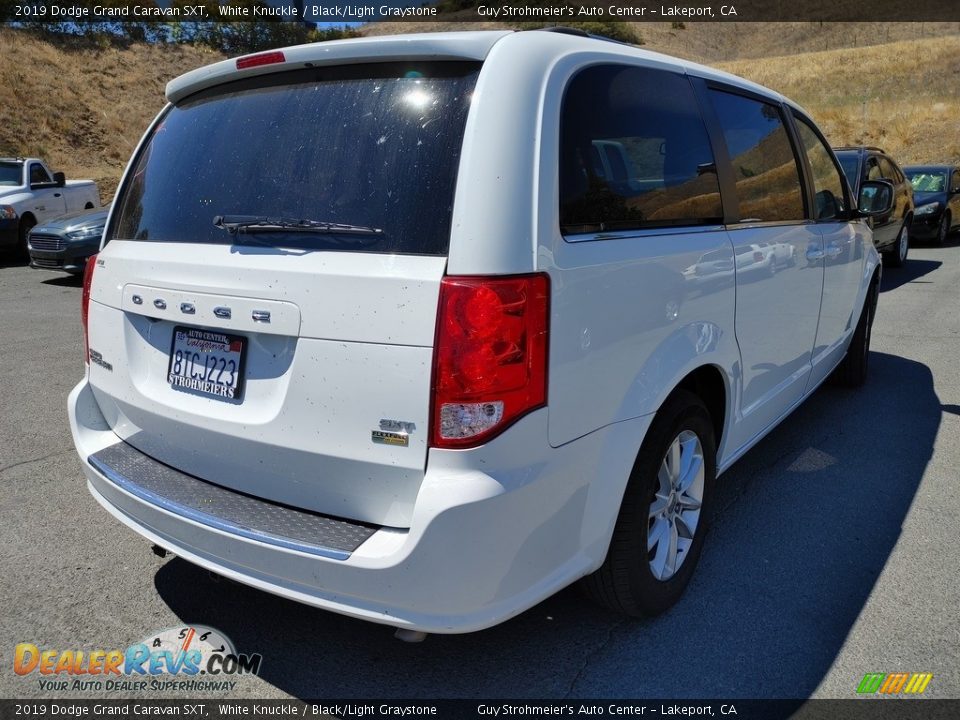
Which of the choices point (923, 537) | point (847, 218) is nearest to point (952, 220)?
point (847, 218)

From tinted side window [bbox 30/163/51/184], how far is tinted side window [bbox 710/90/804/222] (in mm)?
13914

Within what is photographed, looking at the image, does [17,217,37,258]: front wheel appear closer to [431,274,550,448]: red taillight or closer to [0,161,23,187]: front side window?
[0,161,23,187]: front side window

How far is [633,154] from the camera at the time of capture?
8.44ft

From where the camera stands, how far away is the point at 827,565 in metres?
3.17

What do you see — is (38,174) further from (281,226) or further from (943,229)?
(943,229)

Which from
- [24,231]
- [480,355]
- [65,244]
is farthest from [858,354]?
[24,231]

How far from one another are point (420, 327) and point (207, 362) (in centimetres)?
80

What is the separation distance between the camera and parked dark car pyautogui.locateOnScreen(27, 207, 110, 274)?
1039 cm

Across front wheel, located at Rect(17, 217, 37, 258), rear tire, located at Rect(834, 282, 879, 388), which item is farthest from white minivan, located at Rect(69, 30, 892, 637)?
front wheel, located at Rect(17, 217, 37, 258)

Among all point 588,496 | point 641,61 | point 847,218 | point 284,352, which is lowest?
point 588,496

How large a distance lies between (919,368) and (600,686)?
5.00 meters

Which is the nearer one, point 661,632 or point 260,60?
point 260,60

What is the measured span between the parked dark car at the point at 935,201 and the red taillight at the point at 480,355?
46.3ft

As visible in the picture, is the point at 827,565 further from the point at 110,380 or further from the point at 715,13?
the point at 715,13
